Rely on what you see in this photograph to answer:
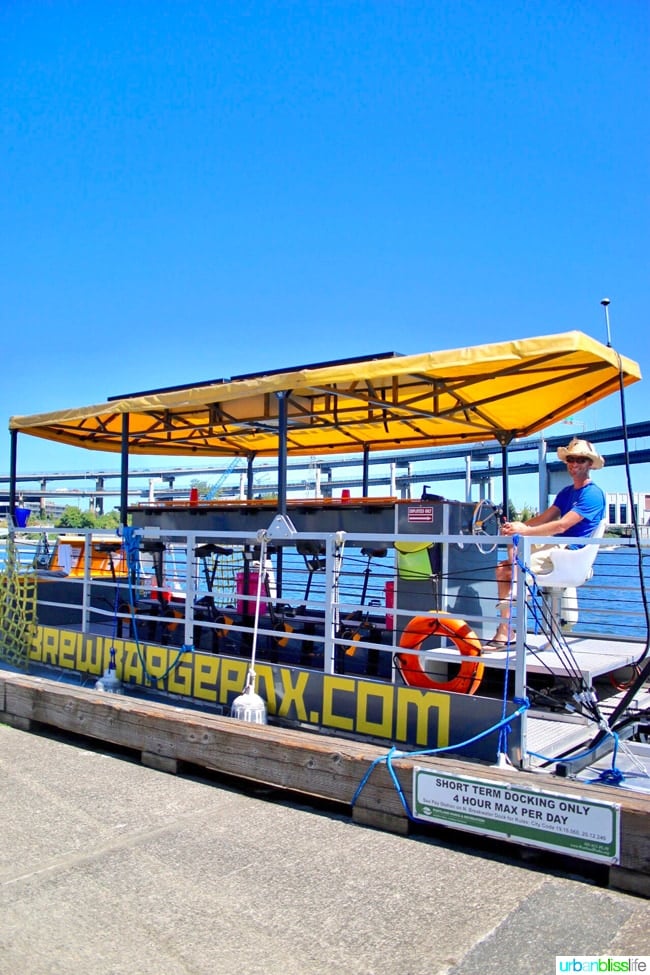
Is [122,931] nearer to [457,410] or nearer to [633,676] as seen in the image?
[633,676]

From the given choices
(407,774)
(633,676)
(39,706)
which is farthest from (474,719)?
(39,706)

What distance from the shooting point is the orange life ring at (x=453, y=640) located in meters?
5.46

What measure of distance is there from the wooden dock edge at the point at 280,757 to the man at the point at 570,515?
6.15ft

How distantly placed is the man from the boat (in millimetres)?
235

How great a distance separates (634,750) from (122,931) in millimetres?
3353

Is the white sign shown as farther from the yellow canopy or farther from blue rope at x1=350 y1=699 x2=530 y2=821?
the yellow canopy

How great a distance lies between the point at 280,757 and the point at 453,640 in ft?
5.14

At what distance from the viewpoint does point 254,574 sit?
872cm

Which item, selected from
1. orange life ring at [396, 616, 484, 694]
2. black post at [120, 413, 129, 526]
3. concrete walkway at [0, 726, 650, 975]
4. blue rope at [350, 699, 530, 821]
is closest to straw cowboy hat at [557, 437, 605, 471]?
orange life ring at [396, 616, 484, 694]

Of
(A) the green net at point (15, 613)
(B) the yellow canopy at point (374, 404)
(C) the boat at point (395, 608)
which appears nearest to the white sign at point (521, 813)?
(C) the boat at point (395, 608)

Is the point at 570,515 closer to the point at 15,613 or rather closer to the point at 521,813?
the point at 521,813

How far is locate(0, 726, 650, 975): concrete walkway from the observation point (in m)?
3.15

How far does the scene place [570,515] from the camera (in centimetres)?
612

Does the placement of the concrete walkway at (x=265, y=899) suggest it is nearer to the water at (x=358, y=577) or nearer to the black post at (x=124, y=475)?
the water at (x=358, y=577)
